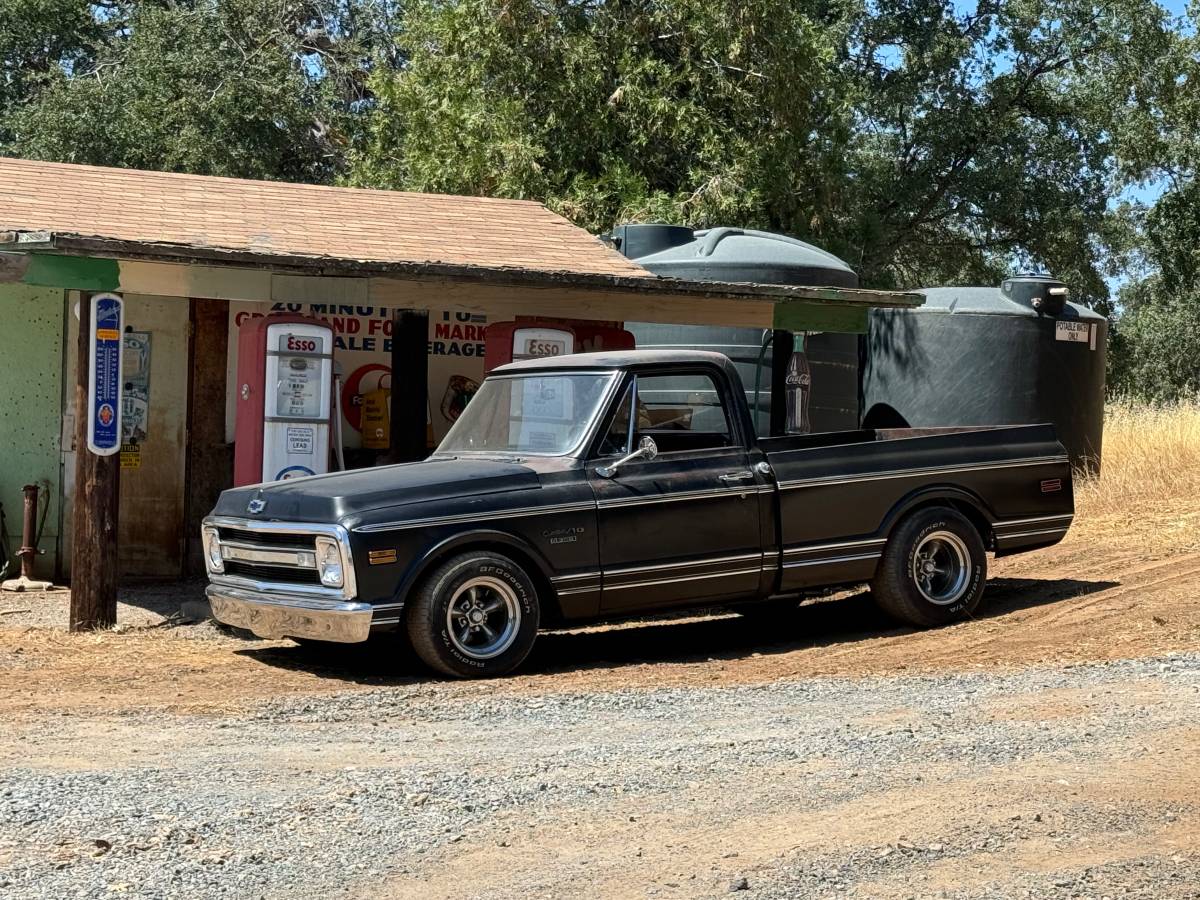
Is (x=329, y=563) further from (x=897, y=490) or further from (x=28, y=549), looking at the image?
(x=28, y=549)

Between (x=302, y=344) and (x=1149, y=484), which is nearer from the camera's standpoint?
(x=302, y=344)

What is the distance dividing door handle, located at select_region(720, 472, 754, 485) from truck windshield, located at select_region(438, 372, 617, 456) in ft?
2.96

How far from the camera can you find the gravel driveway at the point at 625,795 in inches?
193

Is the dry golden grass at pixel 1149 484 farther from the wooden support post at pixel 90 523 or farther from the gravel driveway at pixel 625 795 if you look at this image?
the wooden support post at pixel 90 523

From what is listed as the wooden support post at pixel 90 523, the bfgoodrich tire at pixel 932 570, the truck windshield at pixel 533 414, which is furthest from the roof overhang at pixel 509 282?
the bfgoodrich tire at pixel 932 570

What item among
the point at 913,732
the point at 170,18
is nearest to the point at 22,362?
the point at 913,732

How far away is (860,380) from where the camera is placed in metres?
18.8

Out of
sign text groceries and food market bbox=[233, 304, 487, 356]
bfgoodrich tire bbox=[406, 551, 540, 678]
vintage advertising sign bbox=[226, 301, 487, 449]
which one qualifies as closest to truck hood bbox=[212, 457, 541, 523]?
bfgoodrich tire bbox=[406, 551, 540, 678]

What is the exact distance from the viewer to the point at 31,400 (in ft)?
43.9

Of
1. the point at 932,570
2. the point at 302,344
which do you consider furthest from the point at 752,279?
the point at 932,570

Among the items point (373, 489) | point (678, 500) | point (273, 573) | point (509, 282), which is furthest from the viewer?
point (509, 282)

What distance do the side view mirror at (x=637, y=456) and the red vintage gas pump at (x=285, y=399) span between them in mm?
3228

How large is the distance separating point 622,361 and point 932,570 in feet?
8.74

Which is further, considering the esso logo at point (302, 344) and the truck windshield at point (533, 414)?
the esso logo at point (302, 344)
